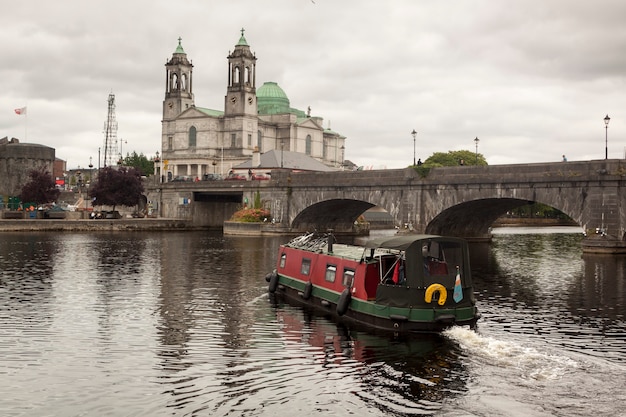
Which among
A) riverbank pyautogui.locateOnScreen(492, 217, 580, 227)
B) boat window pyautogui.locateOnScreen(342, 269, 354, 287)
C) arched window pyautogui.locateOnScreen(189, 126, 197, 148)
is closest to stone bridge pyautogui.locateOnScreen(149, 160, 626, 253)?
boat window pyautogui.locateOnScreen(342, 269, 354, 287)

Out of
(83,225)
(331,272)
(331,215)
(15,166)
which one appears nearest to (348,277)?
(331,272)

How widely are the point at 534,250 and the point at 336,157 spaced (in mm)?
103036

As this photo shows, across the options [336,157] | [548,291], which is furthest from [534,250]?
[336,157]

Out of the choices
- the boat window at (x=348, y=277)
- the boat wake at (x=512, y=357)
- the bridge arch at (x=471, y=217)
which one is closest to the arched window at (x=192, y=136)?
the bridge arch at (x=471, y=217)

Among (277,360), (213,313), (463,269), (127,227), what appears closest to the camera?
(277,360)

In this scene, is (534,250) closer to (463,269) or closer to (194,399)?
(463,269)

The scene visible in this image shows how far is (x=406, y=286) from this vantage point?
83.9ft

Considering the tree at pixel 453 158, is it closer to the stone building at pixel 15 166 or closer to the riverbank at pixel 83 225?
the riverbank at pixel 83 225

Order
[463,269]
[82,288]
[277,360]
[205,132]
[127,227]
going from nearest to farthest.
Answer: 1. [277,360]
2. [463,269]
3. [82,288]
4. [127,227]
5. [205,132]

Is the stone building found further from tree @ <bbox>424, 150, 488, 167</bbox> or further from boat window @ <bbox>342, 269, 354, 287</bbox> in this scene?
boat window @ <bbox>342, 269, 354, 287</bbox>

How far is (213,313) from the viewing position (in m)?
30.2

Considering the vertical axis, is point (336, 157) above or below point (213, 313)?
above

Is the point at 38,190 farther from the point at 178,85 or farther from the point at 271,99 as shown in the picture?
the point at 271,99

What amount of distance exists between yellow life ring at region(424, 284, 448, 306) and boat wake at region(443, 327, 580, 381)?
1.07 metres
